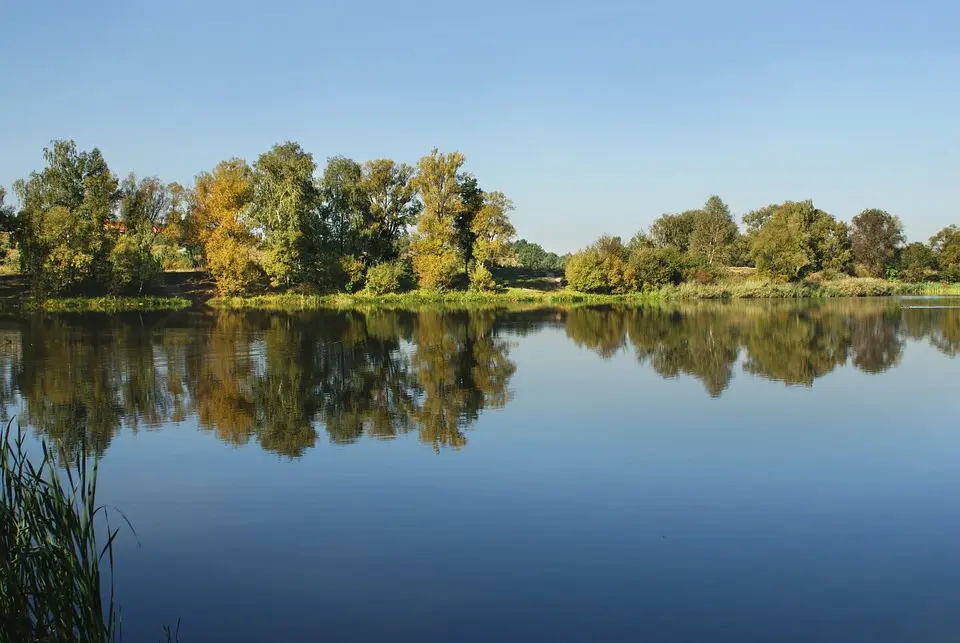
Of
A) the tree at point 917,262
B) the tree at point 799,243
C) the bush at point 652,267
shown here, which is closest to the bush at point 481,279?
the bush at point 652,267

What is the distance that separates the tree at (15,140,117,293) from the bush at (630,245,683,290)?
40484 mm

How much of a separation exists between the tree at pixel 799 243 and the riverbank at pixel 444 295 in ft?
6.23

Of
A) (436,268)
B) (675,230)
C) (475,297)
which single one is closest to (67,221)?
(436,268)

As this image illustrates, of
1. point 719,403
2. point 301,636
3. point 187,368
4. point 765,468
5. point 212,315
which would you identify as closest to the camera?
point 301,636

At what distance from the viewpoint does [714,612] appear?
6703 millimetres

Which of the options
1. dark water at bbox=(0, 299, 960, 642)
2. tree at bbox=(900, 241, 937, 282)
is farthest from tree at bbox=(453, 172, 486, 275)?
tree at bbox=(900, 241, 937, 282)

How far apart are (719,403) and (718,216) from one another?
68.5 meters

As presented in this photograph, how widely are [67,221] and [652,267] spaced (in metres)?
44.1

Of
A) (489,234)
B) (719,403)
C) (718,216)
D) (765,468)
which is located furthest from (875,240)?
(765,468)

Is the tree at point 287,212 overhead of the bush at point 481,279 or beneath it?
overhead

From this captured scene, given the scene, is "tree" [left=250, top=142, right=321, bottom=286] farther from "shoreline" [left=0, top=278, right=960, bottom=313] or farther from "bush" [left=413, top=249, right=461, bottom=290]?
"bush" [left=413, top=249, right=461, bottom=290]

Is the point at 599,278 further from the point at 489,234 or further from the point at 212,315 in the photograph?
the point at 212,315

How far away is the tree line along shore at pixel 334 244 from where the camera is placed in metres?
51.1

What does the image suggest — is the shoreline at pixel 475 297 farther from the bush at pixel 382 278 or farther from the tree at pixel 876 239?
the tree at pixel 876 239
